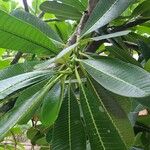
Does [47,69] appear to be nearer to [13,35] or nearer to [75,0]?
[13,35]

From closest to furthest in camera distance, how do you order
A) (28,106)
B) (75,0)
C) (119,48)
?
(28,106)
(119,48)
(75,0)

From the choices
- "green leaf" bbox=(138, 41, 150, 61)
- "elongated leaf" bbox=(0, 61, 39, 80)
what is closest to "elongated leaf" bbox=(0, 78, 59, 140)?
"elongated leaf" bbox=(0, 61, 39, 80)

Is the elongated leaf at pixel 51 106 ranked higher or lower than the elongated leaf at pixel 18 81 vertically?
lower

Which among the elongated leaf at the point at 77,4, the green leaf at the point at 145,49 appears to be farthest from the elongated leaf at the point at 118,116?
the elongated leaf at the point at 77,4

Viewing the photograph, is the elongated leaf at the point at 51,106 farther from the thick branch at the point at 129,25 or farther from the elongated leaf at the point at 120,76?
the thick branch at the point at 129,25

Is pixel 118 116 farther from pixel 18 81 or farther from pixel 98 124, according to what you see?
pixel 18 81

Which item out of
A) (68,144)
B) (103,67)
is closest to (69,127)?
(68,144)

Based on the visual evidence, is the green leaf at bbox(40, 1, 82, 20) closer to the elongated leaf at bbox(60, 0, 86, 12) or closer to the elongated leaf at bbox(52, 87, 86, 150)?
the elongated leaf at bbox(60, 0, 86, 12)
